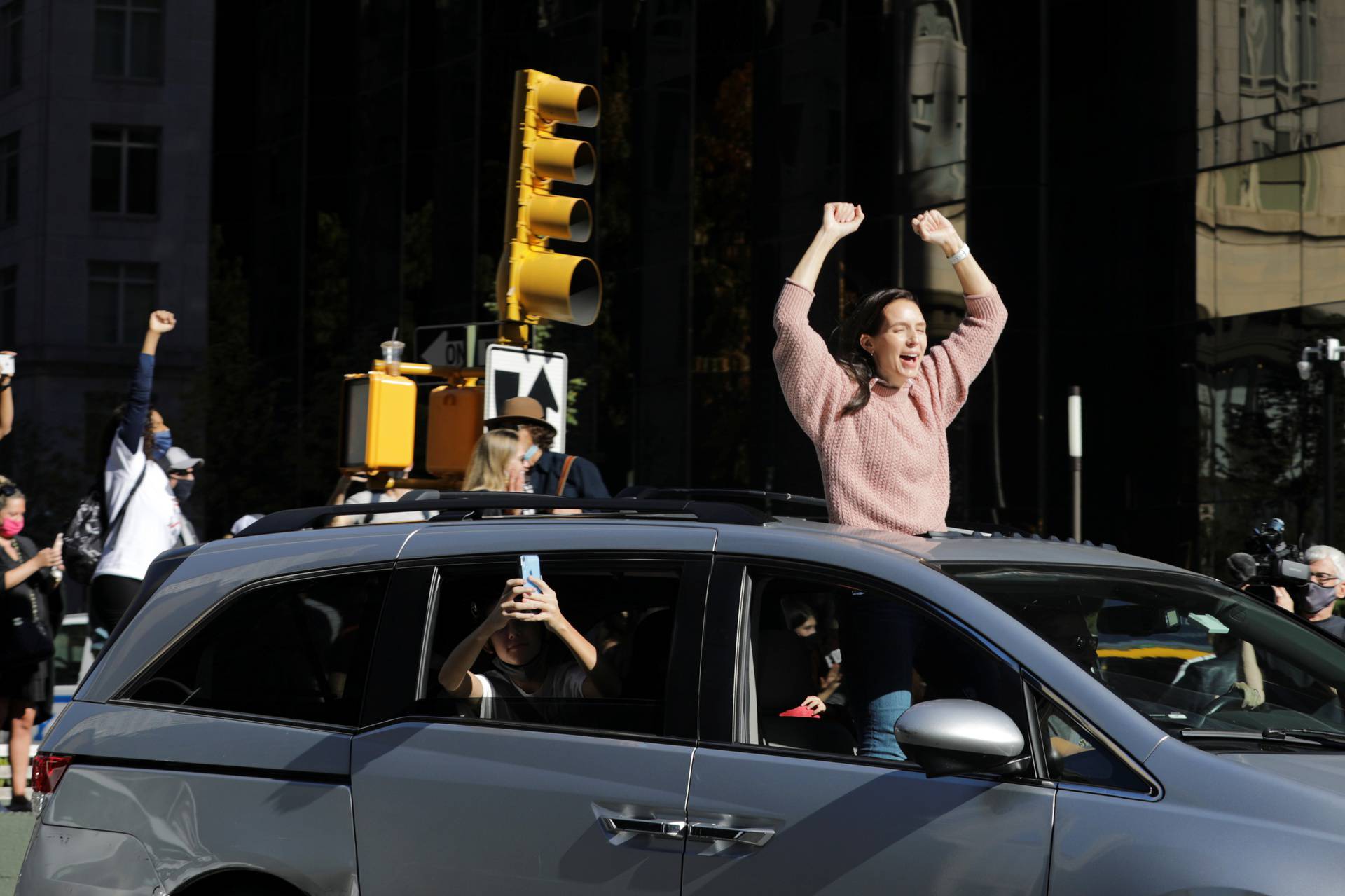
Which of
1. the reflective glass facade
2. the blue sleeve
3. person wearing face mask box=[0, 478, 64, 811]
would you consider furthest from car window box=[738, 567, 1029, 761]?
the reflective glass facade

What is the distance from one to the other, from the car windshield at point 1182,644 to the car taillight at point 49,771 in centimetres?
225

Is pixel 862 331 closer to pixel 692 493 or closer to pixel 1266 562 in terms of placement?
pixel 692 493

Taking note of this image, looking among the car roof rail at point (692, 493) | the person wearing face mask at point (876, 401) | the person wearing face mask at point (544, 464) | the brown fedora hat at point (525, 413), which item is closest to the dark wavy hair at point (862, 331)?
the person wearing face mask at point (876, 401)

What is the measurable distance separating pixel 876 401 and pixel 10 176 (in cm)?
4314

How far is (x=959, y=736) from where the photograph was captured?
350 cm

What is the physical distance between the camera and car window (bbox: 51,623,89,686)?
13.3 meters

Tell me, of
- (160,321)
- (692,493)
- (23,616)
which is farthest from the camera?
(23,616)

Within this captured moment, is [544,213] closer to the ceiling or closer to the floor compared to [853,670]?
closer to the ceiling

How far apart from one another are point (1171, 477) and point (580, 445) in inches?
346

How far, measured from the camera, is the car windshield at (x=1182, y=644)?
12.6ft

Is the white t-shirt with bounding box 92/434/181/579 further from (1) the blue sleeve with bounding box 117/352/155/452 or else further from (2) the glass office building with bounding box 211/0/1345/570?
(2) the glass office building with bounding box 211/0/1345/570

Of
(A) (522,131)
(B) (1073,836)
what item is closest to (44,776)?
(B) (1073,836)

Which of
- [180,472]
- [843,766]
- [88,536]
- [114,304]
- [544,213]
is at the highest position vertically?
[114,304]

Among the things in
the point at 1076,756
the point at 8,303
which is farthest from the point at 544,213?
the point at 8,303
